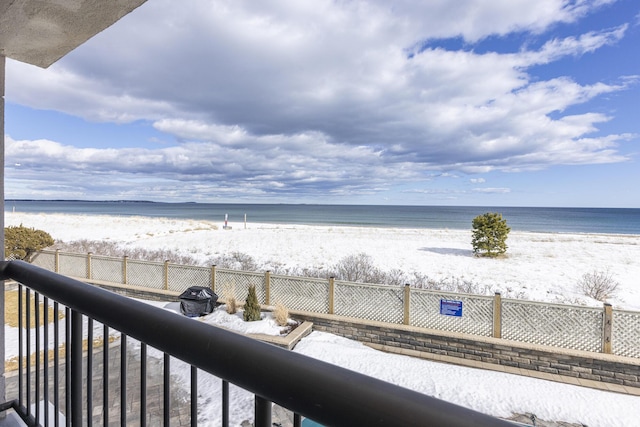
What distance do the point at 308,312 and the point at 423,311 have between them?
2393 millimetres

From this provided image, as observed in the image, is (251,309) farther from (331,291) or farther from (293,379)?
(293,379)

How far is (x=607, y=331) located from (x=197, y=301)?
7.61 m

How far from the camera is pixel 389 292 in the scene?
675cm

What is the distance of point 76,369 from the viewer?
128cm

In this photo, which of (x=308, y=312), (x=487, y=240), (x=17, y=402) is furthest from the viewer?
(x=487, y=240)

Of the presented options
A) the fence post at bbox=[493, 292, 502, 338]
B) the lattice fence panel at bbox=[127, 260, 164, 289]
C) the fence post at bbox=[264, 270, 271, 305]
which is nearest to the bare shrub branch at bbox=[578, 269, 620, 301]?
the fence post at bbox=[493, 292, 502, 338]

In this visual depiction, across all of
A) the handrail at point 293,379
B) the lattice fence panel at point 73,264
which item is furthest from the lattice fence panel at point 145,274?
the handrail at point 293,379

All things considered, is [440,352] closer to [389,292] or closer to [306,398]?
[389,292]

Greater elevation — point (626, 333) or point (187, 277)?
point (187, 277)

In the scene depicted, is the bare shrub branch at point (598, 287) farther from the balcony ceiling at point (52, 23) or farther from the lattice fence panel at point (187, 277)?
the balcony ceiling at point (52, 23)

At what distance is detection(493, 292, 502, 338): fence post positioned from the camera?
19.8 feet

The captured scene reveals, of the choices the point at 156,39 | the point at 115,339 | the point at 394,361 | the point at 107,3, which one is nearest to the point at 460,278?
the point at 394,361

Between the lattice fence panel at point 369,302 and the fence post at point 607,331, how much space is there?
128 inches

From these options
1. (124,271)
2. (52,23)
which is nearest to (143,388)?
(52,23)
